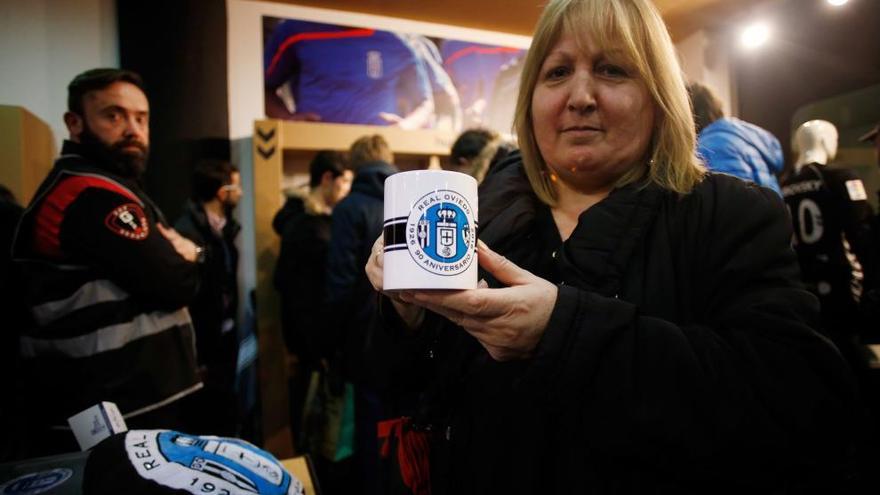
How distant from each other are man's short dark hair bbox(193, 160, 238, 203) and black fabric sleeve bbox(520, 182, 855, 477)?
2.53m

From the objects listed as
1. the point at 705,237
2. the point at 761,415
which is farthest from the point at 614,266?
the point at 761,415

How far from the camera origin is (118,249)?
1465mm

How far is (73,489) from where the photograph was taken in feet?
2.54

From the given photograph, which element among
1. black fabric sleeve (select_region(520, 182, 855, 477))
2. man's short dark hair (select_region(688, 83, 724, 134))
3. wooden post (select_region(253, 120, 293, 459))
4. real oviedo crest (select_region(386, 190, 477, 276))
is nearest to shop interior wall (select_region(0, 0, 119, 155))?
wooden post (select_region(253, 120, 293, 459))

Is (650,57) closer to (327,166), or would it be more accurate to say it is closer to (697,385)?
(697,385)

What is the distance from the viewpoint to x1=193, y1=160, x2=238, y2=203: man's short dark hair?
8.75 ft

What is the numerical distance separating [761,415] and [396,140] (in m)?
2.88

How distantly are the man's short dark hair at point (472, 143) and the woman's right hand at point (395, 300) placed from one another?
4.54 ft

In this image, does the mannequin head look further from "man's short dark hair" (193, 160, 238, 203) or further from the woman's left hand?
"man's short dark hair" (193, 160, 238, 203)

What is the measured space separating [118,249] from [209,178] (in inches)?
53.3

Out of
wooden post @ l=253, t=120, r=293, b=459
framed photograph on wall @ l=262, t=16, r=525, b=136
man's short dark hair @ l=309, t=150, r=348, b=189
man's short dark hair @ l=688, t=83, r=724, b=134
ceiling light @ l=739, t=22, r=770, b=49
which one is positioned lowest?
wooden post @ l=253, t=120, r=293, b=459

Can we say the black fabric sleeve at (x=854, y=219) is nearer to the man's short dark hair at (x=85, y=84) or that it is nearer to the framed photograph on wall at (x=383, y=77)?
the framed photograph on wall at (x=383, y=77)


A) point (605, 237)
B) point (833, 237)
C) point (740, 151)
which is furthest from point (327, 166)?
point (833, 237)

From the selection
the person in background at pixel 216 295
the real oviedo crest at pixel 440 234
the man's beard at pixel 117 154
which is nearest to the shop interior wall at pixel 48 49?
the man's beard at pixel 117 154
